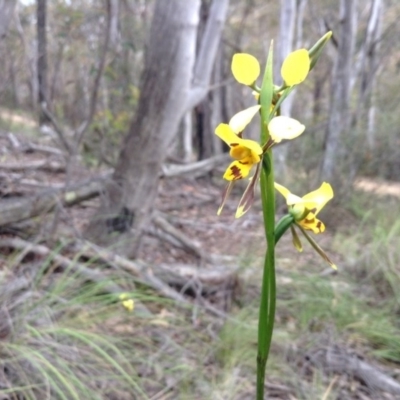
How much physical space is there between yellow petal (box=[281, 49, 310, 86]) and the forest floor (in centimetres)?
172

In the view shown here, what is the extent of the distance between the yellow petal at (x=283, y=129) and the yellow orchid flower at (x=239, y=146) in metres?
0.04

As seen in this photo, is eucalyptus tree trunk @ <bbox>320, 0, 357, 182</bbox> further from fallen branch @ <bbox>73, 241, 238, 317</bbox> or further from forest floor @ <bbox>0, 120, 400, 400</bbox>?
fallen branch @ <bbox>73, 241, 238, 317</bbox>

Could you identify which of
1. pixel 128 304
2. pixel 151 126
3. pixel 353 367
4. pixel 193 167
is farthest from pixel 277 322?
pixel 193 167

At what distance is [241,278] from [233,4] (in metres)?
14.1

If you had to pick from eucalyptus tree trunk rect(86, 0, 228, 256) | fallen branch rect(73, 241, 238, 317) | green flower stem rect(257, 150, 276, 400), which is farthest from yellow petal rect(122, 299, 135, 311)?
green flower stem rect(257, 150, 276, 400)

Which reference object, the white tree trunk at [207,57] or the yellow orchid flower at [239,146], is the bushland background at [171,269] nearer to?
the white tree trunk at [207,57]

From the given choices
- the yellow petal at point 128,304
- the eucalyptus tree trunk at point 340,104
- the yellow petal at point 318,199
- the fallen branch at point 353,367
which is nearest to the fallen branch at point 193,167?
the eucalyptus tree trunk at point 340,104

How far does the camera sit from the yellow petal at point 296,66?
0.93 m

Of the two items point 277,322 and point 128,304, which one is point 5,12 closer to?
point 128,304

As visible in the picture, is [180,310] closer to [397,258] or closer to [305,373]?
[305,373]

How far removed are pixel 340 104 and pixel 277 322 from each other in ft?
15.7

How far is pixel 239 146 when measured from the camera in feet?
3.08

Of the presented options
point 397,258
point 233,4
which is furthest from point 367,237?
point 233,4

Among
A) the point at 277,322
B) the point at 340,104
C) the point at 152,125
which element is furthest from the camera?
the point at 340,104
